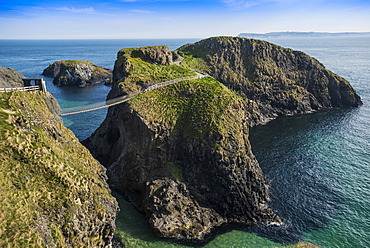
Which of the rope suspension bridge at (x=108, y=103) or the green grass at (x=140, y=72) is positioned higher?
the green grass at (x=140, y=72)

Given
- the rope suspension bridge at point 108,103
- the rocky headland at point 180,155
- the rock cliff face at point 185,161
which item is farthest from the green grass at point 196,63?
the rock cliff face at point 185,161

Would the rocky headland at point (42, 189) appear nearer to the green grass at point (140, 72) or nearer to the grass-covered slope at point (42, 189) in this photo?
the grass-covered slope at point (42, 189)

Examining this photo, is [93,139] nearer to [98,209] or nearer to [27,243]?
[98,209]

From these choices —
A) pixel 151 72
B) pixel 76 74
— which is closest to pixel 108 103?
pixel 151 72

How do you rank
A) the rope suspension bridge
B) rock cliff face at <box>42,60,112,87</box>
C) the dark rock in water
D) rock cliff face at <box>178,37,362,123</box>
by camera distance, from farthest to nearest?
rock cliff face at <box>42,60,112,87</box> < rock cliff face at <box>178,37,362,123</box> < the rope suspension bridge < the dark rock in water

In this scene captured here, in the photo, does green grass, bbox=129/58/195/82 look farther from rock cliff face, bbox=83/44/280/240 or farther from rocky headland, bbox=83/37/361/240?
rock cliff face, bbox=83/44/280/240

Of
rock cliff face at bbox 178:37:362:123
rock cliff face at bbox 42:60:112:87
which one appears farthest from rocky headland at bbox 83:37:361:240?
rock cliff face at bbox 42:60:112:87

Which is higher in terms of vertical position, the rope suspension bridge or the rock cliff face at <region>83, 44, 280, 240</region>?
the rope suspension bridge
